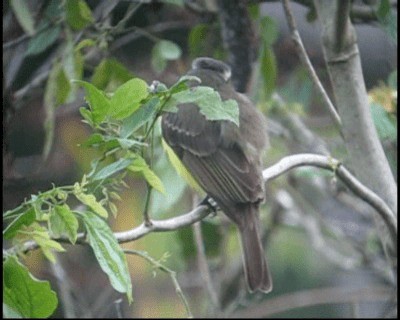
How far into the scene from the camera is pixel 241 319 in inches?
202

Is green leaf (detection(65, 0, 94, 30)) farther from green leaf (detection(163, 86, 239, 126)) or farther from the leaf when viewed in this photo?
green leaf (detection(163, 86, 239, 126))

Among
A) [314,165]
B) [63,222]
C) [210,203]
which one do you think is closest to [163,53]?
[210,203]

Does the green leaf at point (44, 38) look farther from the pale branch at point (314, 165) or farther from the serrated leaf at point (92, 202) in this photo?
the serrated leaf at point (92, 202)

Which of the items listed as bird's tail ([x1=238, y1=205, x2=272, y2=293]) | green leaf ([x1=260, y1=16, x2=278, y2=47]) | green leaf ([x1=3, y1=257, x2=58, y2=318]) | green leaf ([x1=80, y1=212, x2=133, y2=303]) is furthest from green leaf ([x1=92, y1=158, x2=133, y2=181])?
green leaf ([x1=260, y1=16, x2=278, y2=47])

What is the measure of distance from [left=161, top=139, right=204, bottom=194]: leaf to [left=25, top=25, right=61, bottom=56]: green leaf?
58 centimetres

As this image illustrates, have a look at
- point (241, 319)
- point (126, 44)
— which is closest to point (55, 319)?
point (241, 319)

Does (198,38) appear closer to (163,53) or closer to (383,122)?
(163,53)

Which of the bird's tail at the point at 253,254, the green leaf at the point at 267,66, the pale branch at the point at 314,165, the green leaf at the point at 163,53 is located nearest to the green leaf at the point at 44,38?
the green leaf at the point at 163,53

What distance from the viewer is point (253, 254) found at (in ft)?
11.3

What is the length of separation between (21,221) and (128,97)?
0.34m

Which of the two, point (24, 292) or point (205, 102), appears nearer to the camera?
point (24, 292)

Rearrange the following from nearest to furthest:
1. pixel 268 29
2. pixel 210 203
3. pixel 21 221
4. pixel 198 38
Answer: pixel 21 221 → pixel 210 203 → pixel 268 29 → pixel 198 38

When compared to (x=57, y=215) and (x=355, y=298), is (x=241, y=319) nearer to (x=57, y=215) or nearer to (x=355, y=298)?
(x=355, y=298)

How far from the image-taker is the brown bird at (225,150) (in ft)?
11.7
